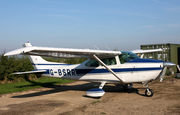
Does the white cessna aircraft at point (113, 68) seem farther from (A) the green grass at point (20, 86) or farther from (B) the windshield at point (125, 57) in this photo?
(A) the green grass at point (20, 86)

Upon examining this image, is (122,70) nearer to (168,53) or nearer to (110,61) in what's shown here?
(110,61)

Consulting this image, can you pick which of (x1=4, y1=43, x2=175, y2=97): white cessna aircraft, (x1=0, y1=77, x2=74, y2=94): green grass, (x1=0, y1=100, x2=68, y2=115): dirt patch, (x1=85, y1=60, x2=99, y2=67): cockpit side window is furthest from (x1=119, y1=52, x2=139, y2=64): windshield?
(x1=0, y1=77, x2=74, y2=94): green grass

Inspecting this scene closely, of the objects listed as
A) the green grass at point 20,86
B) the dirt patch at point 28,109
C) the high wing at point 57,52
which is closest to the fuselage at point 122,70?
the high wing at point 57,52

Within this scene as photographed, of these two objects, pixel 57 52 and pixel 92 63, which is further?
pixel 92 63

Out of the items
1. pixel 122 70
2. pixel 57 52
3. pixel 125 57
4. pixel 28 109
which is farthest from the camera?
pixel 125 57

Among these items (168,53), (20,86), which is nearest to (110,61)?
(20,86)

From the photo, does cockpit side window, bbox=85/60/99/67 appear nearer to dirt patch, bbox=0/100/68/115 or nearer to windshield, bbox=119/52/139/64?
windshield, bbox=119/52/139/64

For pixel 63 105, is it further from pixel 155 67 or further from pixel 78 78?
pixel 155 67

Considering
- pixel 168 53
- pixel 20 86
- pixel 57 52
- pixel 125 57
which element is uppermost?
pixel 57 52

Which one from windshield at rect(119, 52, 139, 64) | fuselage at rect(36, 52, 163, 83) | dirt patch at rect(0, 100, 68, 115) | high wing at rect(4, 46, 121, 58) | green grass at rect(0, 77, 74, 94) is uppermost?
high wing at rect(4, 46, 121, 58)

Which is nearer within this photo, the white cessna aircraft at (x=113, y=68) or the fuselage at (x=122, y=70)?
the white cessna aircraft at (x=113, y=68)

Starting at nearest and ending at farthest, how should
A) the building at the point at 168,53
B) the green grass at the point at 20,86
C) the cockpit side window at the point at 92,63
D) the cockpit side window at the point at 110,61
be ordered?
1. the cockpit side window at the point at 110,61
2. the cockpit side window at the point at 92,63
3. the green grass at the point at 20,86
4. the building at the point at 168,53

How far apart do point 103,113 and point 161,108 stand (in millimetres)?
2039

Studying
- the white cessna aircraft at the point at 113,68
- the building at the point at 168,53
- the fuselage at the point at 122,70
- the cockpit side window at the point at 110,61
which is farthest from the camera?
the building at the point at 168,53
